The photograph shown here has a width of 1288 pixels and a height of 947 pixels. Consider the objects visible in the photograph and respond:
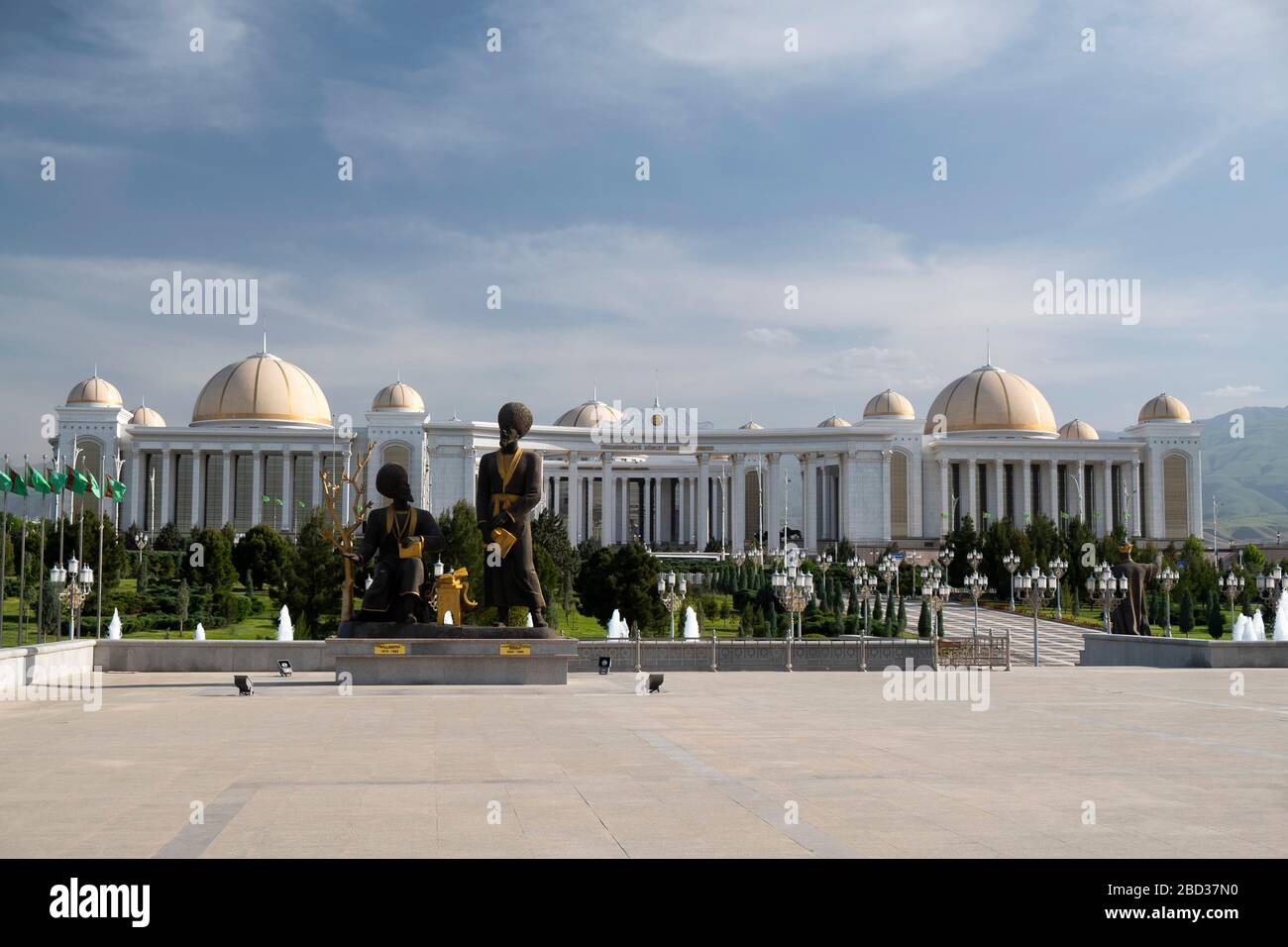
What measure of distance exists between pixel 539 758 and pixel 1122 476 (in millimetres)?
80095

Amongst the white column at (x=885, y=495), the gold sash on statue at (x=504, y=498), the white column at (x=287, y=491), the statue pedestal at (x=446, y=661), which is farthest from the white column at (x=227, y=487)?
the statue pedestal at (x=446, y=661)

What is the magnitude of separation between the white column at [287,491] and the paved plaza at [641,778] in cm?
6206

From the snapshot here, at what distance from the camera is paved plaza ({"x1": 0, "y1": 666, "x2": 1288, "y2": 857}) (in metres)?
7.55

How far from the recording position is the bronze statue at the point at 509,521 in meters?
22.0

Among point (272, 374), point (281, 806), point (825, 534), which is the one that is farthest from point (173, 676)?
point (825, 534)

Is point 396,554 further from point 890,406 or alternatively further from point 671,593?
point 890,406

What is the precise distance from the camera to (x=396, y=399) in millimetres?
79938

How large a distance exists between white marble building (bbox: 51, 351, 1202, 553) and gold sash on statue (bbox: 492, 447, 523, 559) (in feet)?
176

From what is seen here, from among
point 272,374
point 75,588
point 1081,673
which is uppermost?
point 272,374

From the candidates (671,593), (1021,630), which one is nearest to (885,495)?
(1021,630)

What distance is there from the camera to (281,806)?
872 centimetres
